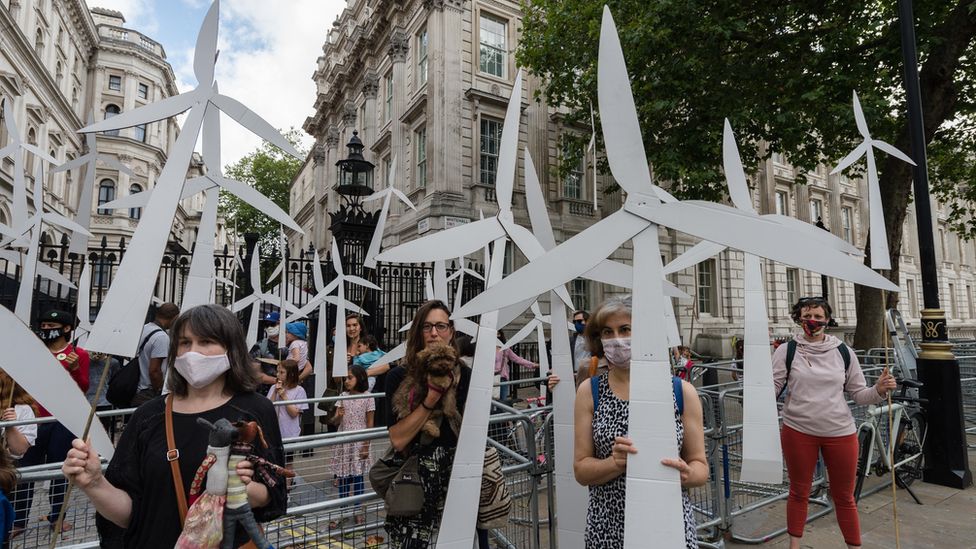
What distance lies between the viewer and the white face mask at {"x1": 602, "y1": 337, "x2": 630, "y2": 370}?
7.02 ft

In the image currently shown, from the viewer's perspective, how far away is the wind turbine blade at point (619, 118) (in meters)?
1.84

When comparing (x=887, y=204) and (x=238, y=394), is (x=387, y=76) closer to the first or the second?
(x=887, y=204)

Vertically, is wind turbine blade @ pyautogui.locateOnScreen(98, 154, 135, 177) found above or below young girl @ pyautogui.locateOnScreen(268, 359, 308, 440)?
above

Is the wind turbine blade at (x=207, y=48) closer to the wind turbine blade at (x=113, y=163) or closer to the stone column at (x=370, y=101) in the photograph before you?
the wind turbine blade at (x=113, y=163)

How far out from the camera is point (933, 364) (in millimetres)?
5418

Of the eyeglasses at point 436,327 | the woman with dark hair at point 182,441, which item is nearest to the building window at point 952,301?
the eyeglasses at point 436,327

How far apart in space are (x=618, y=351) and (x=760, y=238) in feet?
2.55

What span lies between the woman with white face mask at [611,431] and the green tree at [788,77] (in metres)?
9.56

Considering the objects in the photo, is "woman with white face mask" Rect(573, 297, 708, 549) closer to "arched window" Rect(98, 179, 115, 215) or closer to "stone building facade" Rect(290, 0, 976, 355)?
"stone building facade" Rect(290, 0, 976, 355)

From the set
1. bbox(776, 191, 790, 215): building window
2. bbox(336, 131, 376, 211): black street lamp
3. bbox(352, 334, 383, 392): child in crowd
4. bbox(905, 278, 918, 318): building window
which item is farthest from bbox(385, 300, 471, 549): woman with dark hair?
bbox(905, 278, 918, 318): building window

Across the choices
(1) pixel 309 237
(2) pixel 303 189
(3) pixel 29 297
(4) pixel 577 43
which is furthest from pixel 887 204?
(2) pixel 303 189

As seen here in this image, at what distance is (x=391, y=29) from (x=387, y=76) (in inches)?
75.6

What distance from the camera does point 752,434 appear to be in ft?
A: 9.77

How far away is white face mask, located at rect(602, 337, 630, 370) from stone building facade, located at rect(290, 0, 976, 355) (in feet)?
43.8
